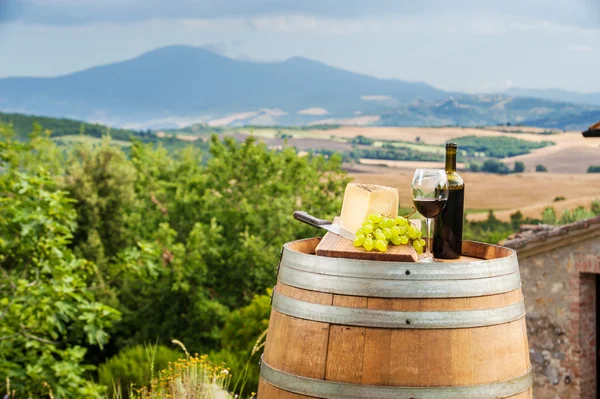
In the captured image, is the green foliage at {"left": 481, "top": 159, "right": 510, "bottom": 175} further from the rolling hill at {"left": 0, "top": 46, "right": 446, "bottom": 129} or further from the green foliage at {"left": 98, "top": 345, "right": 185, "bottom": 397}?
the rolling hill at {"left": 0, "top": 46, "right": 446, "bottom": 129}

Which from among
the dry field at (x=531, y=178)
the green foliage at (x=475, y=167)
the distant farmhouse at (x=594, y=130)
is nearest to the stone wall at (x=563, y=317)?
the distant farmhouse at (x=594, y=130)

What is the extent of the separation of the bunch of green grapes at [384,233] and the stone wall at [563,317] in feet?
30.5

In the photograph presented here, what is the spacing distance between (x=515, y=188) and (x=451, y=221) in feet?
114

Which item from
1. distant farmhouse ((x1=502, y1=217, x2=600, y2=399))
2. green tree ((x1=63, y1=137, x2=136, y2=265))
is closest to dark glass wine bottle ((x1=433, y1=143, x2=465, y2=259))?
distant farmhouse ((x1=502, y1=217, x2=600, y2=399))

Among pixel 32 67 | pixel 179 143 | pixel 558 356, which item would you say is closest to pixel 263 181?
pixel 558 356

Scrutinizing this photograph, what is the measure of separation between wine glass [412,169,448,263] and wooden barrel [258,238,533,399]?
0.30 meters

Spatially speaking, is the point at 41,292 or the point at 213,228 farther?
the point at 213,228

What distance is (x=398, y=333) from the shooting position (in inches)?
121

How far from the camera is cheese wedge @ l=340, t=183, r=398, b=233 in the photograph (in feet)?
11.5

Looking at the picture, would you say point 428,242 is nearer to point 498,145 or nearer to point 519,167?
point 519,167

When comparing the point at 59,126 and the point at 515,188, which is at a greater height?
the point at 59,126

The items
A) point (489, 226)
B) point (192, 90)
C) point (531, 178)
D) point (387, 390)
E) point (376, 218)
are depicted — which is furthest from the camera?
point (192, 90)

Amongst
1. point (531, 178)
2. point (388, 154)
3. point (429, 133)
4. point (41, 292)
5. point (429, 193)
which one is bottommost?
point (531, 178)

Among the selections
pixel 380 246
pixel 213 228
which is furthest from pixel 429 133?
pixel 380 246
